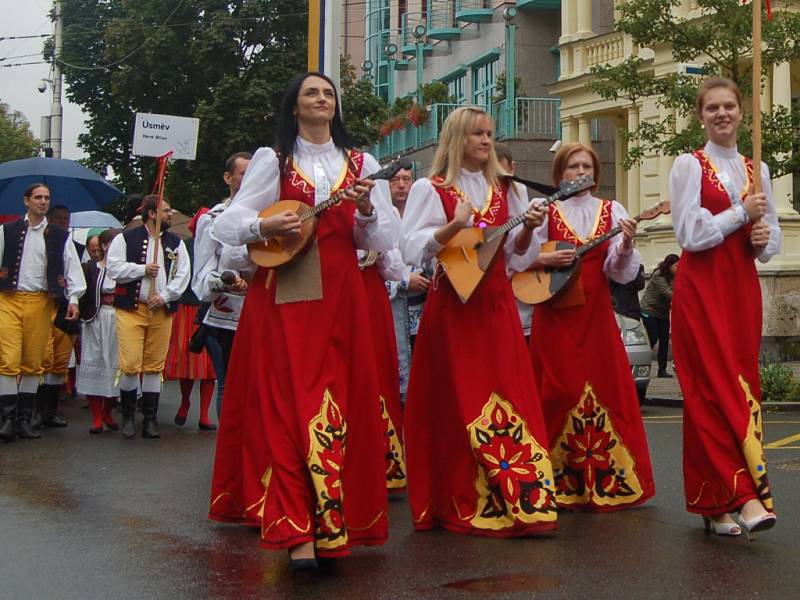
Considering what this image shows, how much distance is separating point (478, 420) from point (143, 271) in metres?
5.52

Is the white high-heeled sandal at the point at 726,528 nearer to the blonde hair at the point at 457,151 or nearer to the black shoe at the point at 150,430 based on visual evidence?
the blonde hair at the point at 457,151

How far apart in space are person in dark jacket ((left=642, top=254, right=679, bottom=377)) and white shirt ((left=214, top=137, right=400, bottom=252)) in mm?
13883

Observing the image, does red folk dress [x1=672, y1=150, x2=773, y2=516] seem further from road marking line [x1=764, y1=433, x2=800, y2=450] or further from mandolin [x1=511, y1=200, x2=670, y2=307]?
road marking line [x1=764, y1=433, x2=800, y2=450]

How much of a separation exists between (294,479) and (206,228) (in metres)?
4.25

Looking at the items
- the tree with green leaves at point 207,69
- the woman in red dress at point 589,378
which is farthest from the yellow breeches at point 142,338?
the tree with green leaves at point 207,69

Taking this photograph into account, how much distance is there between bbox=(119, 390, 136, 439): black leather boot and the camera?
40.6 ft

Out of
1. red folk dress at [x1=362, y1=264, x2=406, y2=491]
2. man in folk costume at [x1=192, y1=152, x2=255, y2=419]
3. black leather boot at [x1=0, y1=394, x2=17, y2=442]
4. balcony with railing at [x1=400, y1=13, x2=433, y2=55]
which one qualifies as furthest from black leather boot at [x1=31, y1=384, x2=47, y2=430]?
balcony with railing at [x1=400, y1=13, x2=433, y2=55]

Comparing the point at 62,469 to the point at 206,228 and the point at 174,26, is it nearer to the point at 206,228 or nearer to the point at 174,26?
the point at 206,228

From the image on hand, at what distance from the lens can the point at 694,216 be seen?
6988 millimetres

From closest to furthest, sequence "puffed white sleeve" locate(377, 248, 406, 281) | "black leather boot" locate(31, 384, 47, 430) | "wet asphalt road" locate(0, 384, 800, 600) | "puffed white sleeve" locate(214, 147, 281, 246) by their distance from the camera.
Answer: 1. "wet asphalt road" locate(0, 384, 800, 600)
2. "puffed white sleeve" locate(214, 147, 281, 246)
3. "puffed white sleeve" locate(377, 248, 406, 281)
4. "black leather boot" locate(31, 384, 47, 430)

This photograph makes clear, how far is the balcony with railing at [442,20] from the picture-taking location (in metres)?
42.4

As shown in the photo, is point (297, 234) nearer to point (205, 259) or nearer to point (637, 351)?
point (205, 259)

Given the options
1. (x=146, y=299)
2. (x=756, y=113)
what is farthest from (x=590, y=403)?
(x=146, y=299)

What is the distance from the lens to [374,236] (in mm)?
6746
